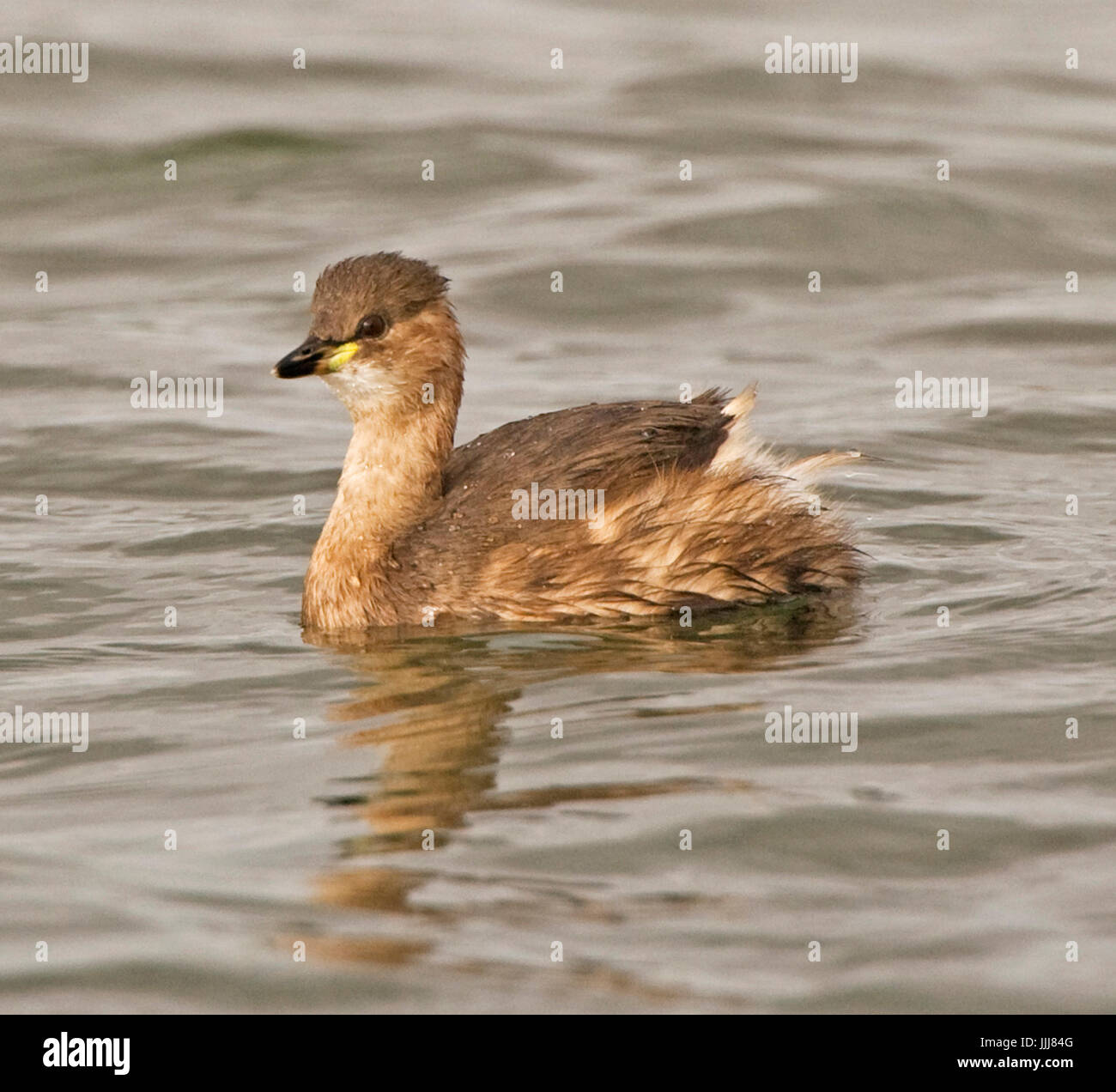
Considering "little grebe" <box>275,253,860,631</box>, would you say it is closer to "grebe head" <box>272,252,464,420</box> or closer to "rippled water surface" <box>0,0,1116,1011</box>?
"grebe head" <box>272,252,464,420</box>

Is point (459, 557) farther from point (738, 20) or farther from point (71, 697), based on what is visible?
point (738, 20)

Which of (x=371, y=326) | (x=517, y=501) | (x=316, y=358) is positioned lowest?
(x=517, y=501)

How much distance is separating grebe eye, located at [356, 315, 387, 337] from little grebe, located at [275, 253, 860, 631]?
1 cm

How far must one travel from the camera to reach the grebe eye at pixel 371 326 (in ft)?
30.5

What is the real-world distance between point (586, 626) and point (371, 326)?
60.1 inches

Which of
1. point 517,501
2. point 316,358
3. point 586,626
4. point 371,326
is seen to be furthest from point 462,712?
point 371,326

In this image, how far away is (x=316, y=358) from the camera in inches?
363

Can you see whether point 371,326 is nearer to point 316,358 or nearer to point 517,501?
point 316,358

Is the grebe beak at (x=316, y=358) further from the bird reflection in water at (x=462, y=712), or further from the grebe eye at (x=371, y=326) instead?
the bird reflection in water at (x=462, y=712)

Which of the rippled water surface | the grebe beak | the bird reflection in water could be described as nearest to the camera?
the rippled water surface

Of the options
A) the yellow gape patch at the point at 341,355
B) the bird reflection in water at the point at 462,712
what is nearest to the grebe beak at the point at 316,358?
the yellow gape patch at the point at 341,355

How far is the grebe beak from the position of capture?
9.09 metres

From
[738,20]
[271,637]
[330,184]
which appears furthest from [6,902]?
[738,20]

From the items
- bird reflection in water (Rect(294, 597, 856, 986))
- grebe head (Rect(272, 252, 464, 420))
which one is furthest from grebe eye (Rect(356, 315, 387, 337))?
bird reflection in water (Rect(294, 597, 856, 986))
